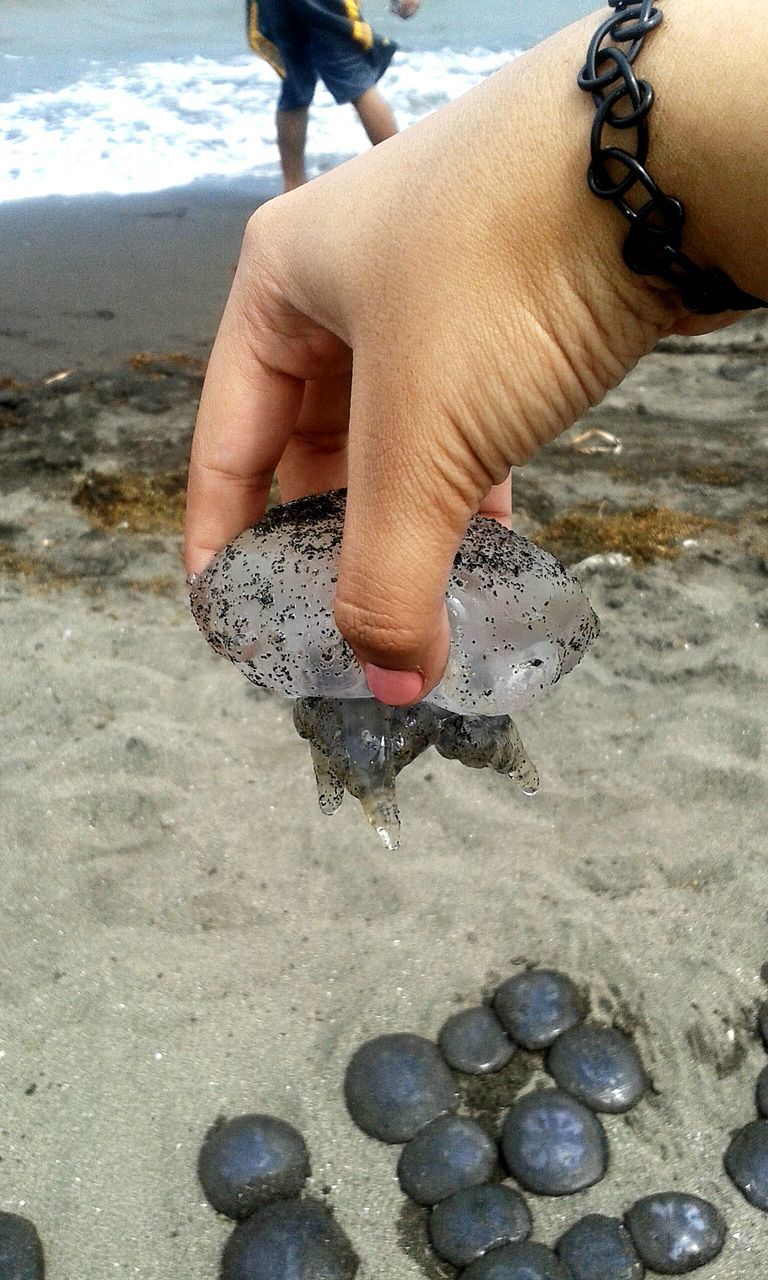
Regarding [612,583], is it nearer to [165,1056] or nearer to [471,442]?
[165,1056]

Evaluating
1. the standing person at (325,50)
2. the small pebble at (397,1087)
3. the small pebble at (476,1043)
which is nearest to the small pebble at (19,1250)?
the small pebble at (397,1087)

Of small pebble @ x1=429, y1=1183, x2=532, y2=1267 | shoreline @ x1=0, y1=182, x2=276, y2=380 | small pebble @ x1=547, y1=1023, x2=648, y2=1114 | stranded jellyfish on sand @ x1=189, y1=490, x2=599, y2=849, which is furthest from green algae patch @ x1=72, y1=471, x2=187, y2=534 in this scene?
small pebble @ x1=429, y1=1183, x2=532, y2=1267

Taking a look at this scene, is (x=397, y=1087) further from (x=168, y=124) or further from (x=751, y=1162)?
(x=168, y=124)

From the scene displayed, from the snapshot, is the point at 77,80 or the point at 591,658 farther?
the point at 77,80

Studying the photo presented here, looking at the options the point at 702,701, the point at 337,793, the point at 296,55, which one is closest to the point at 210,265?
the point at 296,55

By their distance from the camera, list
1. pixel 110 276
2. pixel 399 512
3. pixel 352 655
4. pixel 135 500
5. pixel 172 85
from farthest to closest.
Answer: pixel 172 85
pixel 110 276
pixel 135 500
pixel 352 655
pixel 399 512

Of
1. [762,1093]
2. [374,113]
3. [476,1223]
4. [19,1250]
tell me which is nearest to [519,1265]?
[476,1223]
